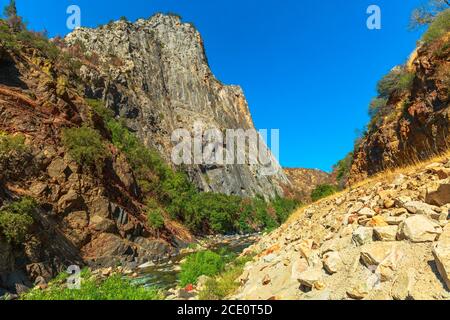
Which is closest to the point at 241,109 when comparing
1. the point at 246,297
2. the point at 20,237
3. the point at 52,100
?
the point at 52,100

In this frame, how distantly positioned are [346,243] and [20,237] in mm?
20422

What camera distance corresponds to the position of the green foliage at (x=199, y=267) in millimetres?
13266

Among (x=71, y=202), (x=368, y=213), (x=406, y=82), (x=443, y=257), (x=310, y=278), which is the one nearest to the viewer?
(x=443, y=257)

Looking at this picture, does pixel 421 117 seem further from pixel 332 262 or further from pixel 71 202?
pixel 71 202

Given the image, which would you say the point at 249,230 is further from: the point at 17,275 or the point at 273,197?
the point at 17,275

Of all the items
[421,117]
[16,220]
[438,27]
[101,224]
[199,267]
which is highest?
[438,27]

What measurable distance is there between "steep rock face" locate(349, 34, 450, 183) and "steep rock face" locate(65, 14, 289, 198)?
6671 centimetres

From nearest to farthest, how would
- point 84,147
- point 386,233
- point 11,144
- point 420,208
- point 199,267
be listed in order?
point 386,233, point 420,208, point 199,267, point 11,144, point 84,147

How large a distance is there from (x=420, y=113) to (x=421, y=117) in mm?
238

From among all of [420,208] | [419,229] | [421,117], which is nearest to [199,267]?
[420,208]

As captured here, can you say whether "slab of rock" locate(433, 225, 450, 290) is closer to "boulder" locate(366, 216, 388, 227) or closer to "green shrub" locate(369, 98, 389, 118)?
"boulder" locate(366, 216, 388, 227)

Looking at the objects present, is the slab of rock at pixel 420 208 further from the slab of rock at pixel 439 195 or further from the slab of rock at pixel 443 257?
the slab of rock at pixel 443 257

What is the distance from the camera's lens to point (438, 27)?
2002cm

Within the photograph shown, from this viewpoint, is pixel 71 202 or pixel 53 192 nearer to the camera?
pixel 53 192
